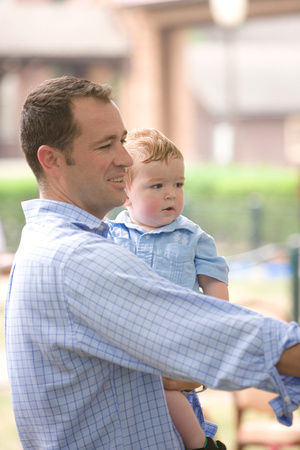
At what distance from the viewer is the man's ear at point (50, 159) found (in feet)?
6.64

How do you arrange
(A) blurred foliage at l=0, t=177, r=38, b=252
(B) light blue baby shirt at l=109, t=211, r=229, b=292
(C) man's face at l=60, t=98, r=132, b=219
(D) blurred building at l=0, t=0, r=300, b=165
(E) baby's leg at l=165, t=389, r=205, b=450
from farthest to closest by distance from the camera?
(D) blurred building at l=0, t=0, r=300, b=165 < (A) blurred foliage at l=0, t=177, r=38, b=252 < (B) light blue baby shirt at l=109, t=211, r=229, b=292 < (E) baby's leg at l=165, t=389, r=205, b=450 < (C) man's face at l=60, t=98, r=132, b=219

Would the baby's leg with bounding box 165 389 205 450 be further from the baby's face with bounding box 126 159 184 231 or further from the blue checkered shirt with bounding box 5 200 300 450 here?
the baby's face with bounding box 126 159 184 231

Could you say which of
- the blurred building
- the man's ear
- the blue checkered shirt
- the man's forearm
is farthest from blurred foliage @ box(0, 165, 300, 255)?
the man's forearm

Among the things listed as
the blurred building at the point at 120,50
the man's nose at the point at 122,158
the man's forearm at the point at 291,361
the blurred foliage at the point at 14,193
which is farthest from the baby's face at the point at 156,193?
the blurred building at the point at 120,50

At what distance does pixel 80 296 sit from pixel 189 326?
0.27 metres

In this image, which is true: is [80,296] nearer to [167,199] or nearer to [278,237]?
[167,199]

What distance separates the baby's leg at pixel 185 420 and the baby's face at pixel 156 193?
1.72ft

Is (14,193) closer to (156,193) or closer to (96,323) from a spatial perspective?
(156,193)

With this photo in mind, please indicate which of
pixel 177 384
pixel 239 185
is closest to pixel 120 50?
pixel 239 185

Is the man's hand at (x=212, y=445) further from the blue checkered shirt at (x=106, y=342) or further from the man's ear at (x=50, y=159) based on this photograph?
the man's ear at (x=50, y=159)

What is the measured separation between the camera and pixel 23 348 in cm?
191

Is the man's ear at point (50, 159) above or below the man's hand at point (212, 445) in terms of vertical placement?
above

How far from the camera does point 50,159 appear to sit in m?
2.04

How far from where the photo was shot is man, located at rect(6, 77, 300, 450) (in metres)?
1.65
